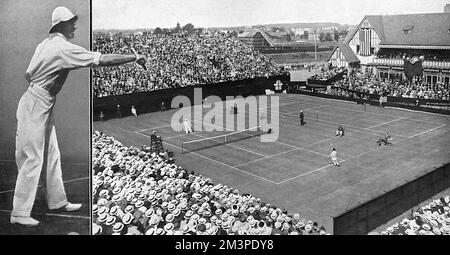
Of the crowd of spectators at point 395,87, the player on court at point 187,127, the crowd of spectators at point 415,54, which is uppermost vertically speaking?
the crowd of spectators at point 415,54

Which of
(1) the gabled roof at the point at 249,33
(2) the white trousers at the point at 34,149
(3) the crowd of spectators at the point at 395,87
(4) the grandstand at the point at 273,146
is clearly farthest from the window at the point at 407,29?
(2) the white trousers at the point at 34,149

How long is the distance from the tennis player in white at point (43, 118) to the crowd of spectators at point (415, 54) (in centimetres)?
2433

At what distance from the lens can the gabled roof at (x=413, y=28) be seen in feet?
82.0

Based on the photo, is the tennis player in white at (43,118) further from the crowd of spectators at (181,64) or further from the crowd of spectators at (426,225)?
the crowd of spectators at (181,64)

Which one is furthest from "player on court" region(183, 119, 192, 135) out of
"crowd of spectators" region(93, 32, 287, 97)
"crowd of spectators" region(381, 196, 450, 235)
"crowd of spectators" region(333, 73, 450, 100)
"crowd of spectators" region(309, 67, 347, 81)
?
"crowd of spectators" region(309, 67, 347, 81)

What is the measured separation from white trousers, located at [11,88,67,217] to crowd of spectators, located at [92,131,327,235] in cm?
133

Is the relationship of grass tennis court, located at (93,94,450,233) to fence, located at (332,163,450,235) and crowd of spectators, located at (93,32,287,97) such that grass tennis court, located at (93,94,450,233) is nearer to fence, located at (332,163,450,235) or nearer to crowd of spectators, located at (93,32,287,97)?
fence, located at (332,163,450,235)

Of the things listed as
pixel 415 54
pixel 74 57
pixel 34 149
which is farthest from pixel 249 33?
pixel 34 149

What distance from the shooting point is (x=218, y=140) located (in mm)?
22891

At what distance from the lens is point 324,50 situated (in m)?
A: 43.7

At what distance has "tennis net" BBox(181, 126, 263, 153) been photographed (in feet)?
71.2

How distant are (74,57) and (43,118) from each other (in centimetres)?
184

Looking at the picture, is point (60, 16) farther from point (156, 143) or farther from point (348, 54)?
point (348, 54)
